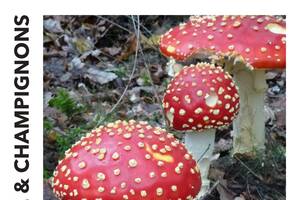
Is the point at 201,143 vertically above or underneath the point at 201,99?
underneath

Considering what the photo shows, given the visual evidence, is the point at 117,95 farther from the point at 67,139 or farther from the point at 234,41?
the point at 234,41

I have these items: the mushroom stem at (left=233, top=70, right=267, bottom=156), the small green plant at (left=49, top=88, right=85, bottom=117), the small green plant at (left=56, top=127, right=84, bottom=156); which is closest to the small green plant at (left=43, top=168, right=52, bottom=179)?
the small green plant at (left=56, top=127, right=84, bottom=156)

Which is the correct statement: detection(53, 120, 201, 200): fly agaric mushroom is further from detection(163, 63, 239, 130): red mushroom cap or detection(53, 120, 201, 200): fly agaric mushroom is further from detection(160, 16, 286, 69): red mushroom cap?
detection(160, 16, 286, 69): red mushroom cap

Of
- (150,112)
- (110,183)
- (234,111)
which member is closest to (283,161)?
(234,111)

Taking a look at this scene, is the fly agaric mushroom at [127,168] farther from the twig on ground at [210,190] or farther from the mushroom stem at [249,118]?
the mushroom stem at [249,118]

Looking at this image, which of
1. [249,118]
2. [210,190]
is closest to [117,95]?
[249,118]

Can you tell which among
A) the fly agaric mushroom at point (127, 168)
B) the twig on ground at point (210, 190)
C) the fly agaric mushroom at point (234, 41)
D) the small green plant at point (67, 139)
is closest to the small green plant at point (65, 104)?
the small green plant at point (67, 139)

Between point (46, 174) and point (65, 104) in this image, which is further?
point (65, 104)
